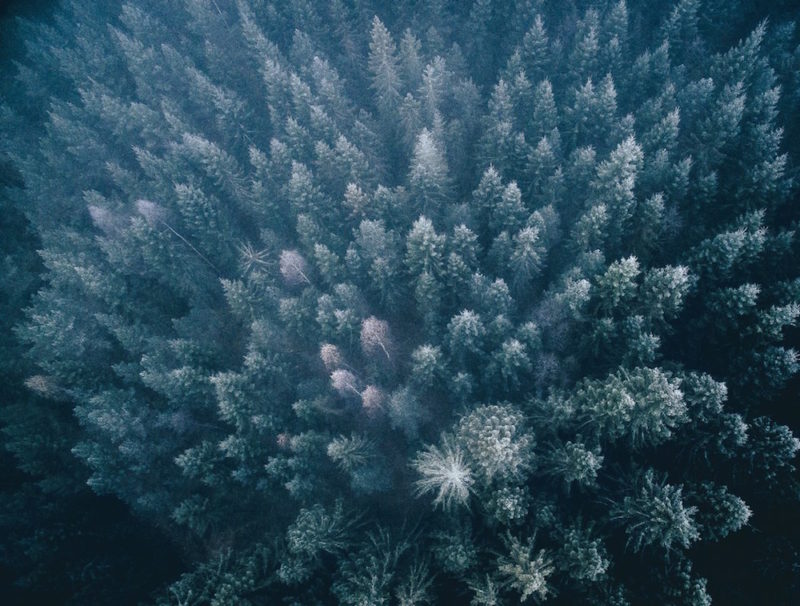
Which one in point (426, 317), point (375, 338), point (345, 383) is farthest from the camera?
point (426, 317)

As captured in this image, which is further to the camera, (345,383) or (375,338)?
(375,338)

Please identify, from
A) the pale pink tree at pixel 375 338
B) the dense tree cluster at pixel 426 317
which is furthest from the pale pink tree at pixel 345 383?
the pale pink tree at pixel 375 338

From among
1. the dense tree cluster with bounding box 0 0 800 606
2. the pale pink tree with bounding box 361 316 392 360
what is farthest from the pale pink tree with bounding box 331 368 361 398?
the pale pink tree with bounding box 361 316 392 360

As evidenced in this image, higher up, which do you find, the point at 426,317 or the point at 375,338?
the point at 426,317

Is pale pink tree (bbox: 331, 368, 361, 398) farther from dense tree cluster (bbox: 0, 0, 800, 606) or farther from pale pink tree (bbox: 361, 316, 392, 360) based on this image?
pale pink tree (bbox: 361, 316, 392, 360)

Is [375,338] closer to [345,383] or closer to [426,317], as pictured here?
[345,383]

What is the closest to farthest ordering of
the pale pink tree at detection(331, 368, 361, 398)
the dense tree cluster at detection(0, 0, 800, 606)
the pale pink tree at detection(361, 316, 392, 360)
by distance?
the dense tree cluster at detection(0, 0, 800, 606) → the pale pink tree at detection(331, 368, 361, 398) → the pale pink tree at detection(361, 316, 392, 360)

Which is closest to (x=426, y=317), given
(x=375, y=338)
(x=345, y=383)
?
(x=375, y=338)

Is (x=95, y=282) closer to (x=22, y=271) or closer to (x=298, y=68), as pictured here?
(x=22, y=271)
